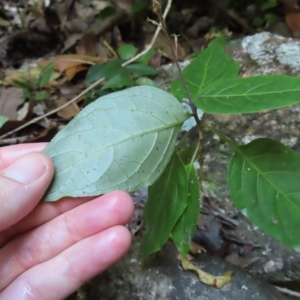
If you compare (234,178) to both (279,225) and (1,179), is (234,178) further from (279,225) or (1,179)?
(1,179)

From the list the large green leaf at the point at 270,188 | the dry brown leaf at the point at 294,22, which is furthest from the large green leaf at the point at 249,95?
the dry brown leaf at the point at 294,22

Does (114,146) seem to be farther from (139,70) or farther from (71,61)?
(71,61)

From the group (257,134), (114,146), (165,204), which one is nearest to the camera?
(114,146)

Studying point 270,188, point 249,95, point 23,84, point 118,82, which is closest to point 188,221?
point 270,188

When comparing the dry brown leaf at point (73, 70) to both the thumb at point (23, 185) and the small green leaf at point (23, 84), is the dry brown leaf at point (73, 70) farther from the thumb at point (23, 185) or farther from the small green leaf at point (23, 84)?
the thumb at point (23, 185)

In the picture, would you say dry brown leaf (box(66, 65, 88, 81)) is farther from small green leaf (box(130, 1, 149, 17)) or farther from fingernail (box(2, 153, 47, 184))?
fingernail (box(2, 153, 47, 184))

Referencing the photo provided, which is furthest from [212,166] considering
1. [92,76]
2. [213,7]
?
[213,7]

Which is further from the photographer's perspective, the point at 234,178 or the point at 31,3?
the point at 31,3
